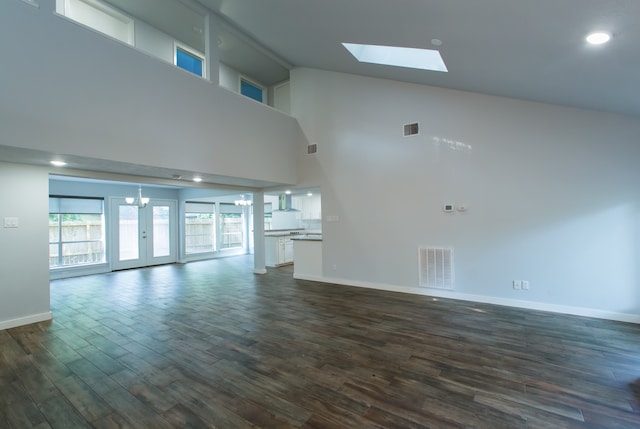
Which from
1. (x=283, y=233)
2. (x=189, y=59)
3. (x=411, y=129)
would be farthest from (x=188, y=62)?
(x=283, y=233)

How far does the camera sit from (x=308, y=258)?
21.5 feet

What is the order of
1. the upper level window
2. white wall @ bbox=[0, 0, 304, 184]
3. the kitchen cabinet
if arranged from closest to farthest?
1. white wall @ bbox=[0, 0, 304, 184]
2. the upper level window
3. the kitchen cabinet

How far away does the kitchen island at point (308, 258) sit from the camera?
6.41 m

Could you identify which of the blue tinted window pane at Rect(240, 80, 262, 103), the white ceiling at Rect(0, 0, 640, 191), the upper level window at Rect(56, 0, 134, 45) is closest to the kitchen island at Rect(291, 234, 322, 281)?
the white ceiling at Rect(0, 0, 640, 191)

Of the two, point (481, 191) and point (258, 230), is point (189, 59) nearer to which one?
point (258, 230)

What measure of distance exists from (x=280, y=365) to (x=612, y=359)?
3220mm

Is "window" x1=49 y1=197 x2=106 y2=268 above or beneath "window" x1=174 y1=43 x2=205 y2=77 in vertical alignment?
beneath

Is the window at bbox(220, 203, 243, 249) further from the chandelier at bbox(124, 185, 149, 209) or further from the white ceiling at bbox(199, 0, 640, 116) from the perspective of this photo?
the white ceiling at bbox(199, 0, 640, 116)

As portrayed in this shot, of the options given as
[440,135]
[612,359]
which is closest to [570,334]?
[612,359]

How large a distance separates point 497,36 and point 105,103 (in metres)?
4.38

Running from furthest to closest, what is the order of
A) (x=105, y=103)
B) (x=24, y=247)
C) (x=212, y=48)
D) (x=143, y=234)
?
(x=143, y=234), (x=212, y=48), (x=24, y=247), (x=105, y=103)

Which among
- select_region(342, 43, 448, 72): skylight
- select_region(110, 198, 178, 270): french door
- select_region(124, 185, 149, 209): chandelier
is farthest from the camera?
select_region(110, 198, 178, 270): french door

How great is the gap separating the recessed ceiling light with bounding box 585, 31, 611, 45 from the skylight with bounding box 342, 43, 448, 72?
1649mm

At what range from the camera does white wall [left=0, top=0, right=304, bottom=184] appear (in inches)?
114
